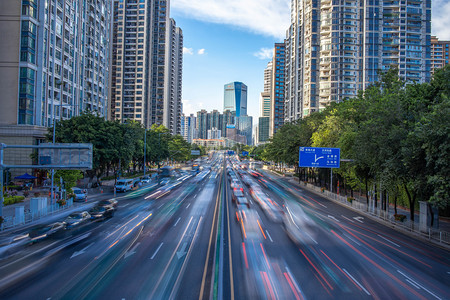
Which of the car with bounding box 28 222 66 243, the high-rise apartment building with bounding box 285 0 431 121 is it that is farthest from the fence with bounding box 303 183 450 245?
the high-rise apartment building with bounding box 285 0 431 121

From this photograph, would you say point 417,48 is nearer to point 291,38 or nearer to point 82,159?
point 291,38

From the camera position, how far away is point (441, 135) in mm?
17844

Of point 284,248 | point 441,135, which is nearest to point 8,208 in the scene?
point 284,248

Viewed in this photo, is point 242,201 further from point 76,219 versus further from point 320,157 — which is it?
point 76,219

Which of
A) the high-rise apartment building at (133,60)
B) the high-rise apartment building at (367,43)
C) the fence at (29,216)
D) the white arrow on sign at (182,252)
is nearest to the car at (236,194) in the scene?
the white arrow on sign at (182,252)

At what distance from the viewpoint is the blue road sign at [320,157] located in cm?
3894

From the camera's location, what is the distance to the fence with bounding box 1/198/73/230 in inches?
906

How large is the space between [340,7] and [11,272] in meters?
110

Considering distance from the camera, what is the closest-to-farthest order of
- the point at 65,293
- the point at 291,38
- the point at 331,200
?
the point at 65,293 < the point at 331,200 < the point at 291,38

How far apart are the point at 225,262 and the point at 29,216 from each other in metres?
20.2

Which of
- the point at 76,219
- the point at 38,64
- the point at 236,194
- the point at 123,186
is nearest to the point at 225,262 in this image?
A: the point at 76,219

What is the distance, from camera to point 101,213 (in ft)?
85.0

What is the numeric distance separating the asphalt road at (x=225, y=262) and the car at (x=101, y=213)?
42.3 inches

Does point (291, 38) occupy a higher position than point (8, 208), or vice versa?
point (291, 38)
